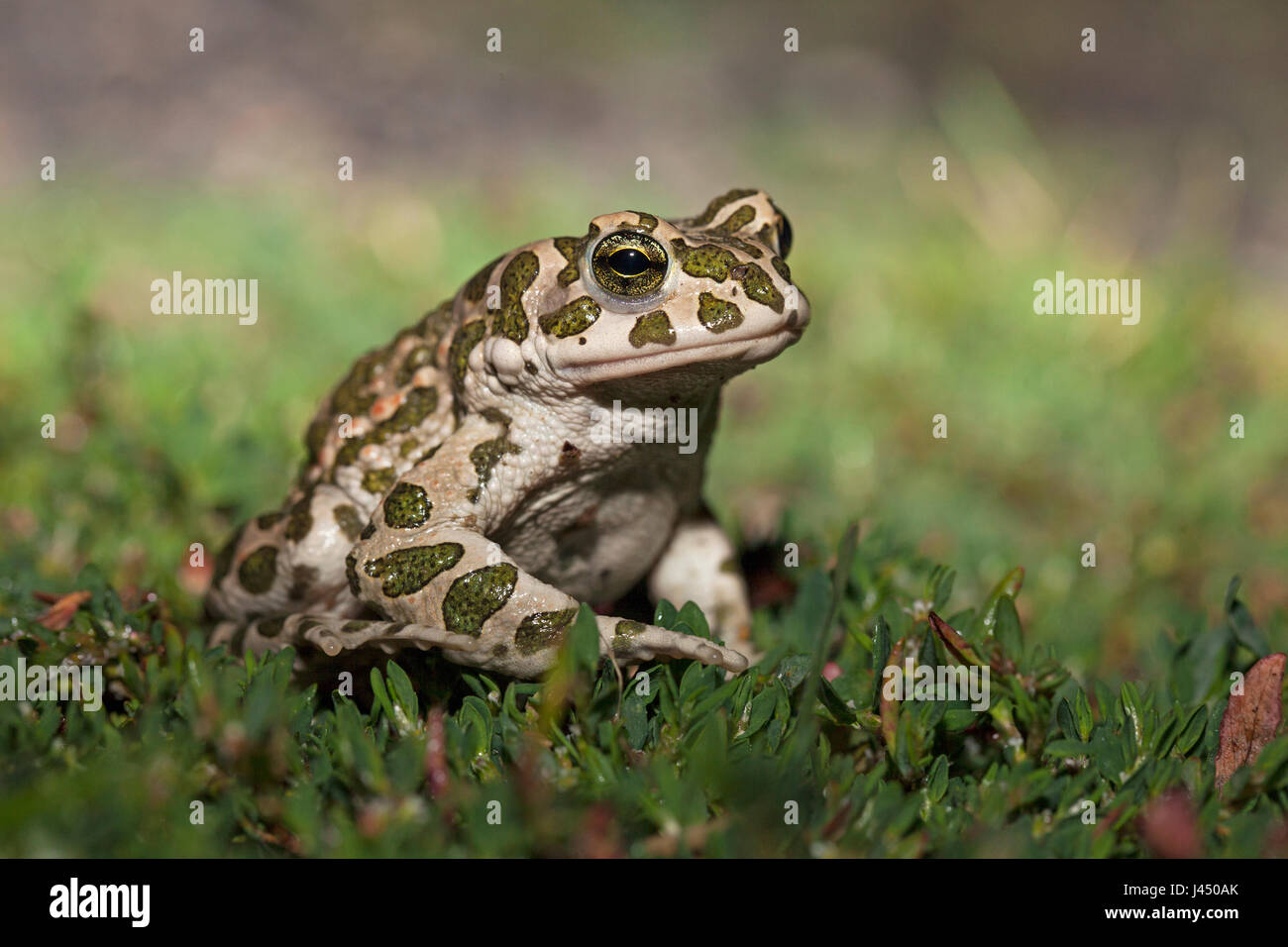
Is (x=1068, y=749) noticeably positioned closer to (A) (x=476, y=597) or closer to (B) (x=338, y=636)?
(A) (x=476, y=597)

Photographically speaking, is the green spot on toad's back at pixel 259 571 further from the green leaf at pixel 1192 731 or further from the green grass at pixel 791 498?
the green leaf at pixel 1192 731

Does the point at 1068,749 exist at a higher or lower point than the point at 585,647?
lower

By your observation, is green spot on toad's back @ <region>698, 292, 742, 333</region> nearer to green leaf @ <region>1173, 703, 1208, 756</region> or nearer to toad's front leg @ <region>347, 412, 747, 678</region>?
toad's front leg @ <region>347, 412, 747, 678</region>

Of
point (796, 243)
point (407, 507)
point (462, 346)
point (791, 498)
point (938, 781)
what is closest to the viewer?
point (938, 781)

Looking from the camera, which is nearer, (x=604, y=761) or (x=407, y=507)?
(x=604, y=761)

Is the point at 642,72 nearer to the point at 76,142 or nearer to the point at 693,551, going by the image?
the point at 76,142

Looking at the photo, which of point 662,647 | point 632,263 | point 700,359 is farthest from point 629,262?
point 662,647

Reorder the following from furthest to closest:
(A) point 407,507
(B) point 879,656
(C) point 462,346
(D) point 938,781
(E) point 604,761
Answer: (C) point 462,346, (A) point 407,507, (B) point 879,656, (D) point 938,781, (E) point 604,761

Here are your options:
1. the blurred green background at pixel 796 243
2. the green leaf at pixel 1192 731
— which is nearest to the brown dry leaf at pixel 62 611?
the blurred green background at pixel 796 243
